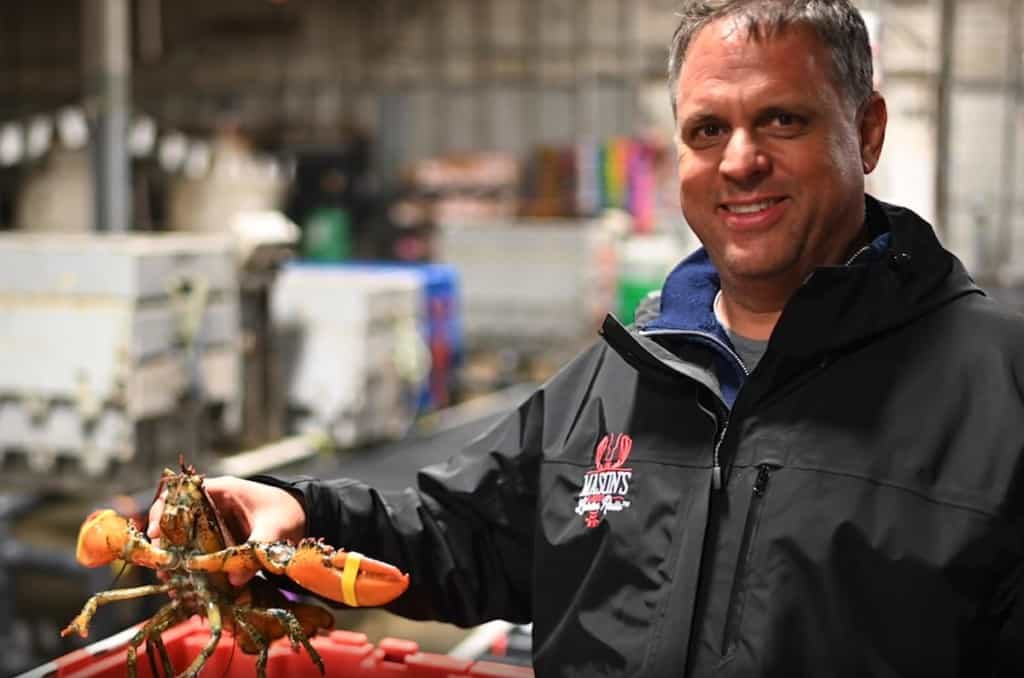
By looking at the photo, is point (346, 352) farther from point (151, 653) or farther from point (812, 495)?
point (812, 495)

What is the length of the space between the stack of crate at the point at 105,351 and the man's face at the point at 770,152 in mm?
4043

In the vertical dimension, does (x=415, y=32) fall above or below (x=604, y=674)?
above

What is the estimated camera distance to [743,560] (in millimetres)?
1741

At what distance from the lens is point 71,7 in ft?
70.5

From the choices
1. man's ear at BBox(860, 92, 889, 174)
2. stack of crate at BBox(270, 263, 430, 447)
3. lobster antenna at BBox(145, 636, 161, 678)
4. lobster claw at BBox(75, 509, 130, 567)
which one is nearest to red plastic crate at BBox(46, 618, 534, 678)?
lobster antenna at BBox(145, 636, 161, 678)

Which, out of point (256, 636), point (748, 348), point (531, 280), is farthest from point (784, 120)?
point (531, 280)

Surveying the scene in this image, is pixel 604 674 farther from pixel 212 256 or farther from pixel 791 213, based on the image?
pixel 212 256

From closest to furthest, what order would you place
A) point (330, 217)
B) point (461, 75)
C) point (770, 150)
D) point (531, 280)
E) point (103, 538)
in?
point (770, 150) → point (103, 538) → point (531, 280) → point (330, 217) → point (461, 75)

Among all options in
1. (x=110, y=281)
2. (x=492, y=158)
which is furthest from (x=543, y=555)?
(x=492, y=158)

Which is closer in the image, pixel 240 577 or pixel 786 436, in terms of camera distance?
pixel 786 436

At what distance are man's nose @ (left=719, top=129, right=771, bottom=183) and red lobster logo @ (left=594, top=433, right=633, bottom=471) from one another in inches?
18.2

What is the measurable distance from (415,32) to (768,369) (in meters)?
19.1

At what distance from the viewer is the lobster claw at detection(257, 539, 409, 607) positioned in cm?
180

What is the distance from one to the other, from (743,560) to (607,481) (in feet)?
0.96
